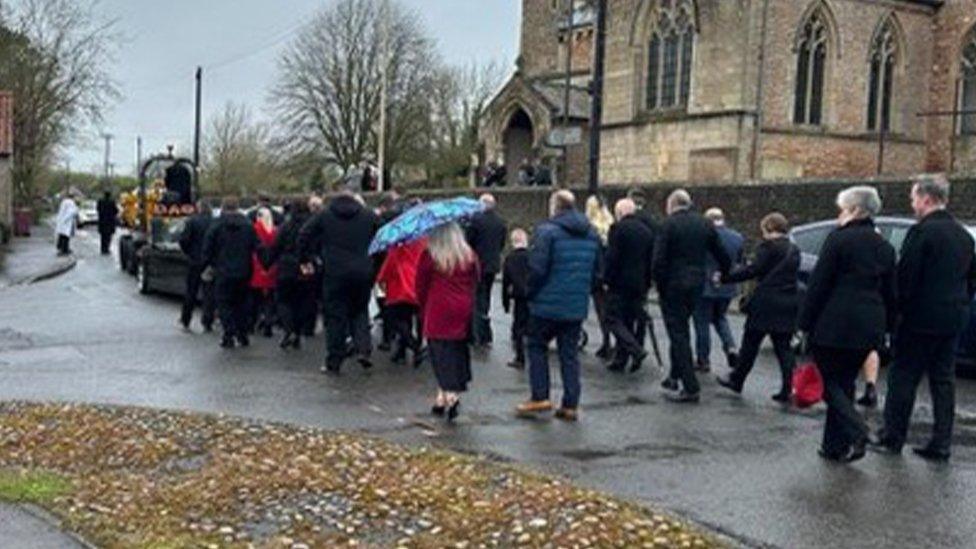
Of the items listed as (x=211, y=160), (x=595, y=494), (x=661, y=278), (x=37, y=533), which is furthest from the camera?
(x=211, y=160)

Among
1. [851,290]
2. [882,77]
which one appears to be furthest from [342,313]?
[882,77]

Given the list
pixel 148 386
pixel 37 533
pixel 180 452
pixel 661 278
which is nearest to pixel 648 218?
pixel 661 278

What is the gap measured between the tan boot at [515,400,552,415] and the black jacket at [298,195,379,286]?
2.77 metres

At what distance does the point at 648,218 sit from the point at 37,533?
27.4ft

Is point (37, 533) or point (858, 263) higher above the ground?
point (858, 263)

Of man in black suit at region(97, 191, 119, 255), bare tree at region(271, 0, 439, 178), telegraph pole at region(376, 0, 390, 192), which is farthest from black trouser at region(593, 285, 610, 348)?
bare tree at region(271, 0, 439, 178)

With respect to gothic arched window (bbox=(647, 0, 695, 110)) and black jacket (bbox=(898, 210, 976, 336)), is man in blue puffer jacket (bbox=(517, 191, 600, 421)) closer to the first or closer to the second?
black jacket (bbox=(898, 210, 976, 336))

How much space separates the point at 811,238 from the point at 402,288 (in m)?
6.08

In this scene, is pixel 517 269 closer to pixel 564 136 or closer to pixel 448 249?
pixel 448 249

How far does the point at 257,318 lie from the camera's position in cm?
1566

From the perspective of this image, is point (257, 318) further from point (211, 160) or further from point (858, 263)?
point (211, 160)

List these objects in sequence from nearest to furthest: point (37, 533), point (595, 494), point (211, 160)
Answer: point (37, 533) < point (595, 494) < point (211, 160)

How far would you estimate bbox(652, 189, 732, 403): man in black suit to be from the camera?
10758 millimetres

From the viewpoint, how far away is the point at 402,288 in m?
12.0
